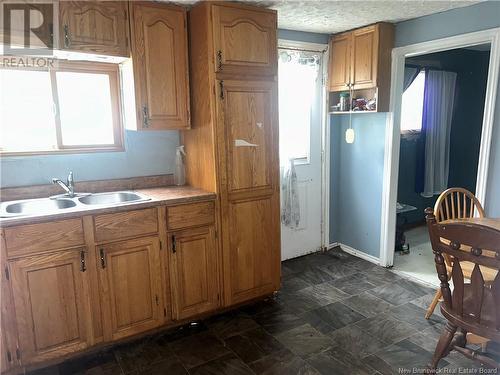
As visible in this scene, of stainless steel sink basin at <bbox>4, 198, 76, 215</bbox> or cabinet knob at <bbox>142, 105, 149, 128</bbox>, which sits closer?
stainless steel sink basin at <bbox>4, 198, 76, 215</bbox>

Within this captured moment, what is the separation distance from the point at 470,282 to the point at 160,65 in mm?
2225

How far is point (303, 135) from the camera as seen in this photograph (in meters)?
3.66

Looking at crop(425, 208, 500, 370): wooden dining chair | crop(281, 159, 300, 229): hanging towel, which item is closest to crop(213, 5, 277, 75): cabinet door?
crop(281, 159, 300, 229): hanging towel

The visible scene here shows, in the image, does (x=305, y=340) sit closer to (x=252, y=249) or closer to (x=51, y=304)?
(x=252, y=249)

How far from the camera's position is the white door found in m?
3.47

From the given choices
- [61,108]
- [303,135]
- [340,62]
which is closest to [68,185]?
[61,108]

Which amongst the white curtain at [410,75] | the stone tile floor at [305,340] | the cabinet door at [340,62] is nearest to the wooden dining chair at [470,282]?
the stone tile floor at [305,340]

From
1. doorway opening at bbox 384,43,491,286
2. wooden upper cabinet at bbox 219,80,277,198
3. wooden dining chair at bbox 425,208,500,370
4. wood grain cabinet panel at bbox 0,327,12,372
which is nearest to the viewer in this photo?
wooden dining chair at bbox 425,208,500,370

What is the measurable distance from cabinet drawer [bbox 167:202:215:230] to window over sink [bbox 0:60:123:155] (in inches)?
30.1

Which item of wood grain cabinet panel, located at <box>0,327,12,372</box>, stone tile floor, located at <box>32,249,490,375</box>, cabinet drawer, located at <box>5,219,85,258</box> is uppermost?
cabinet drawer, located at <box>5,219,85,258</box>

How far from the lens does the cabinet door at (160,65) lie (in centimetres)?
242

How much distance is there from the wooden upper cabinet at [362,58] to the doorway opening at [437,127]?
3.74 feet

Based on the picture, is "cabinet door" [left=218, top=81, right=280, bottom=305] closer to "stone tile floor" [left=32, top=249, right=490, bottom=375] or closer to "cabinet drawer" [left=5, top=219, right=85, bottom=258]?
"stone tile floor" [left=32, top=249, right=490, bottom=375]

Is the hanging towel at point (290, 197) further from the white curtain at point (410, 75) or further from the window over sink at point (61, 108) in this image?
the white curtain at point (410, 75)
